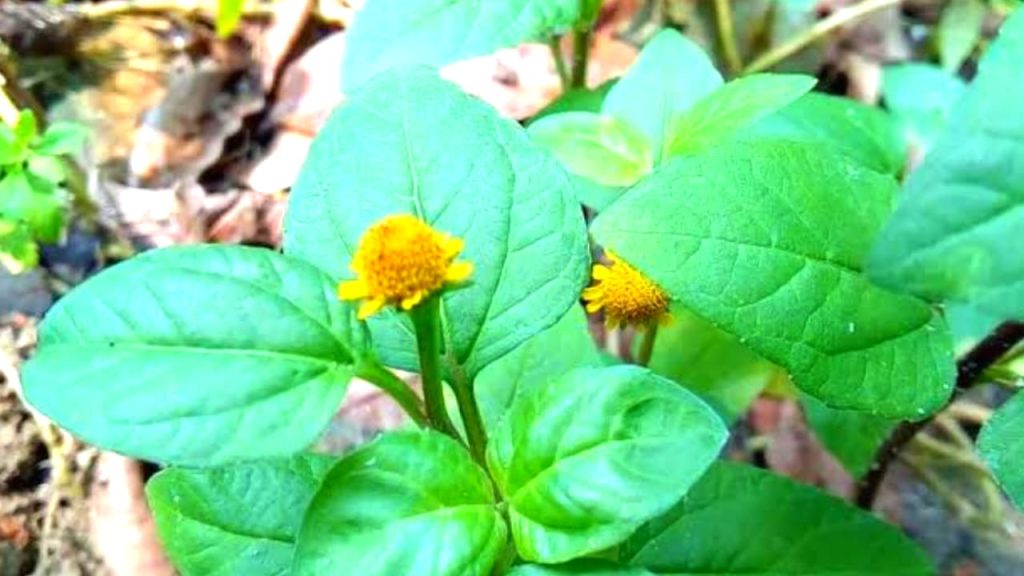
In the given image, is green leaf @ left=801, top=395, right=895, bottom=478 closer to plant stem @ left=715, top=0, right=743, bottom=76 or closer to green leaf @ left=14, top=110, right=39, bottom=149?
plant stem @ left=715, top=0, right=743, bottom=76

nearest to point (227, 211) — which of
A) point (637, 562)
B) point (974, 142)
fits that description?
point (637, 562)

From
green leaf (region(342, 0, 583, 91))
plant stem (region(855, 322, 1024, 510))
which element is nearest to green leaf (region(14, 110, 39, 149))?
green leaf (region(342, 0, 583, 91))

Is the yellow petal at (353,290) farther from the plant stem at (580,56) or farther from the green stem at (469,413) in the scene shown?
the plant stem at (580,56)

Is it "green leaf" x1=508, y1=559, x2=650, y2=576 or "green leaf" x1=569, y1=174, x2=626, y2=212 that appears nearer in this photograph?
"green leaf" x1=508, y1=559, x2=650, y2=576

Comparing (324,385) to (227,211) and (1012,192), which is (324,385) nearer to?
(1012,192)

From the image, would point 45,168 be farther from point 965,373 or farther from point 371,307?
point 965,373

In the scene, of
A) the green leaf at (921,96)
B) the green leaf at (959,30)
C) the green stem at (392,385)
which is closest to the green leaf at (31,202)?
the green stem at (392,385)
